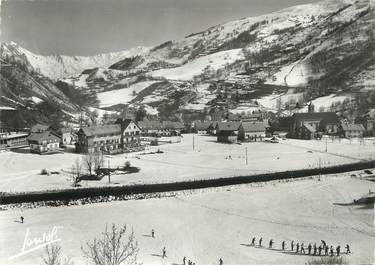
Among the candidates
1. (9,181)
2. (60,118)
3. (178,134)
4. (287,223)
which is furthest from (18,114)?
(287,223)

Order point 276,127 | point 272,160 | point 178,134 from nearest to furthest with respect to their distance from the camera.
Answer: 1. point 272,160
2. point 178,134
3. point 276,127

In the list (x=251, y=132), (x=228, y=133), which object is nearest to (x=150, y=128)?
(x=228, y=133)

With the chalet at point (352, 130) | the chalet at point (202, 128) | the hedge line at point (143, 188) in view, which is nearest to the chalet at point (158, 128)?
the chalet at point (202, 128)

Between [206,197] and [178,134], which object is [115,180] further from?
[178,134]

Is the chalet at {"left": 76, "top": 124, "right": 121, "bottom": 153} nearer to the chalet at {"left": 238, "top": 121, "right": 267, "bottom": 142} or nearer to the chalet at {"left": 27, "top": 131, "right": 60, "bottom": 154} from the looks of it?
the chalet at {"left": 27, "top": 131, "right": 60, "bottom": 154}

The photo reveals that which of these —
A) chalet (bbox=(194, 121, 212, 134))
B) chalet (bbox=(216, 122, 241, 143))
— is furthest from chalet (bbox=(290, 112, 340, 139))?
chalet (bbox=(194, 121, 212, 134))
